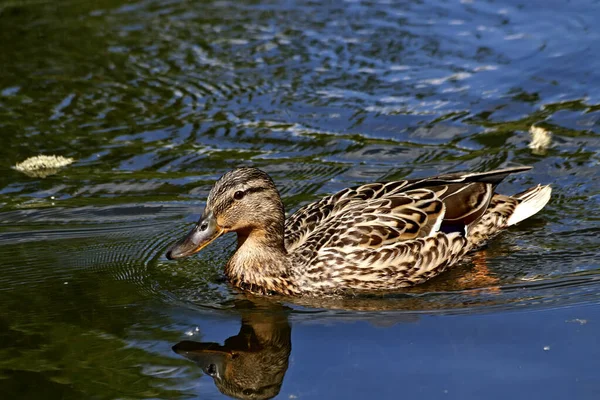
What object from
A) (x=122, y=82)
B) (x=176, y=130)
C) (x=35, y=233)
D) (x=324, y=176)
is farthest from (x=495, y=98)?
(x=35, y=233)

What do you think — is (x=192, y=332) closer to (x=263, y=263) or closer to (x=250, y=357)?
(x=250, y=357)

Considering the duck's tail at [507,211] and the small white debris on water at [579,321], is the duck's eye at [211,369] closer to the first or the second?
the small white debris on water at [579,321]

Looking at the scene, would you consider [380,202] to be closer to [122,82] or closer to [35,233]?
[35,233]

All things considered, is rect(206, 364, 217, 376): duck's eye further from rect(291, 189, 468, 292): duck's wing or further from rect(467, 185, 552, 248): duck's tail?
rect(467, 185, 552, 248): duck's tail

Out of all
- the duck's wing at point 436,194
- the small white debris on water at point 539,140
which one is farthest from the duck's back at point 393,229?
the small white debris on water at point 539,140

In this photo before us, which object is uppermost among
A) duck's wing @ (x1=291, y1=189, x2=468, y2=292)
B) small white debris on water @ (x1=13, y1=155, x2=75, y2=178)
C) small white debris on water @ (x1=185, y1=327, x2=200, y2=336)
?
duck's wing @ (x1=291, y1=189, x2=468, y2=292)

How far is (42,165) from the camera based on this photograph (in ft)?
38.9

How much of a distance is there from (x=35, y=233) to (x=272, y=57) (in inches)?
225

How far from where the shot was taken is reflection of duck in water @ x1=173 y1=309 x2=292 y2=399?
7.40m

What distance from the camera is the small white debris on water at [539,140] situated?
11801mm

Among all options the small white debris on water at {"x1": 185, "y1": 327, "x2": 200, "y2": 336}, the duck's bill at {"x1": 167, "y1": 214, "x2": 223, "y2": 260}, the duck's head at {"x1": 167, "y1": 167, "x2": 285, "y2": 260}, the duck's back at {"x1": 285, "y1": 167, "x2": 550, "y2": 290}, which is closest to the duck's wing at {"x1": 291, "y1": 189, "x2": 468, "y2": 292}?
the duck's back at {"x1": 285, "y1": 167, "x2": 550, "y2": 290}

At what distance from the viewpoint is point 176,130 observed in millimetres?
12891

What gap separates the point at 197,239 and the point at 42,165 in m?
3.54

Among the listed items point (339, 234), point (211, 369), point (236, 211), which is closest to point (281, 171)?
point (339, 234)
